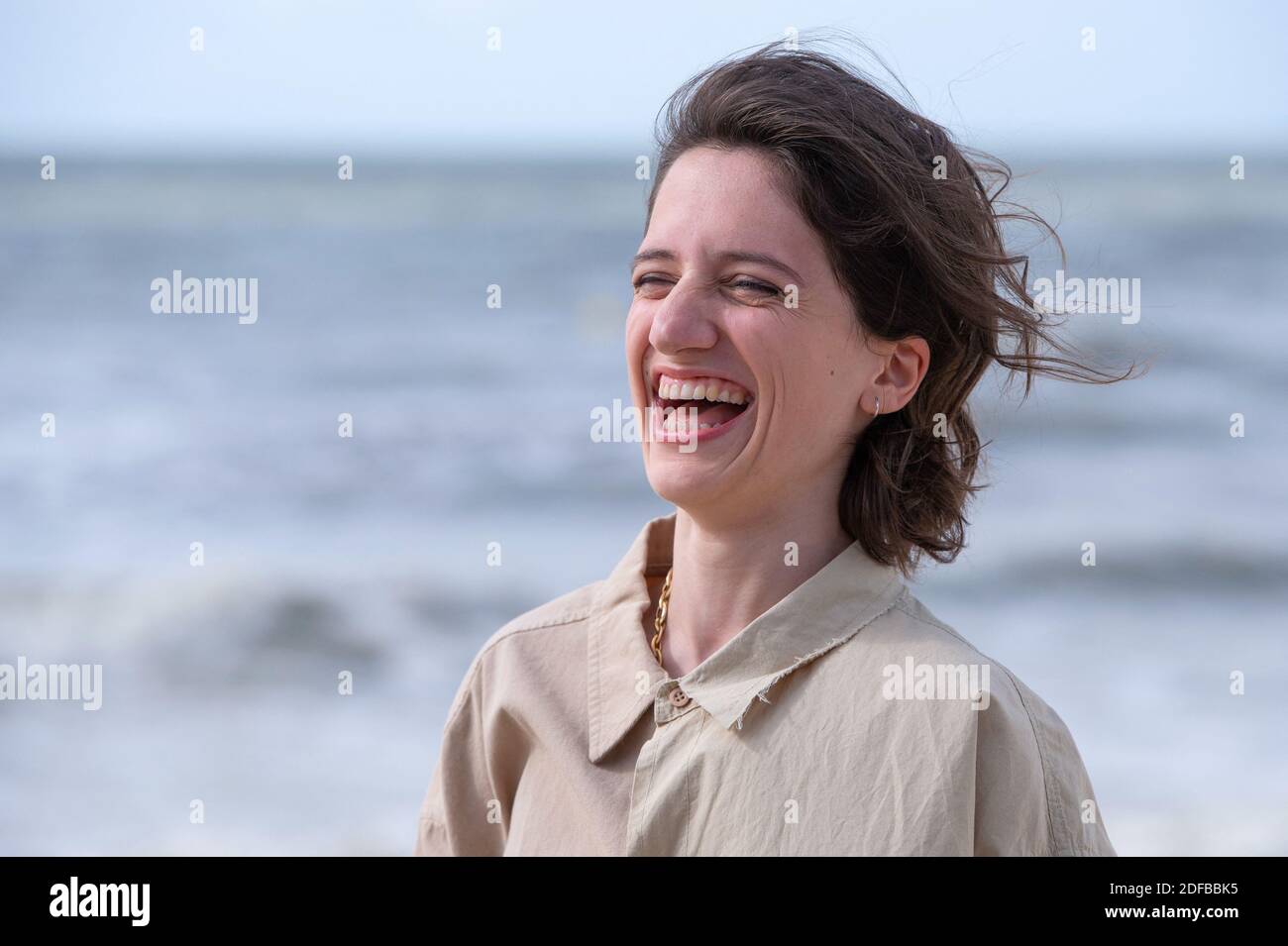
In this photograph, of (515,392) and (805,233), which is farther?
(515,392)

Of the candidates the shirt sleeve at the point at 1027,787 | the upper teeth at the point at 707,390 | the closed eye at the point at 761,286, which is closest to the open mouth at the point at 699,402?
the upper teeth at the point at 707,390

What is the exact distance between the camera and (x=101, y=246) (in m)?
17.5

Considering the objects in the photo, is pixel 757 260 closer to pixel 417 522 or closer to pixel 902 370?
pixel 902 370

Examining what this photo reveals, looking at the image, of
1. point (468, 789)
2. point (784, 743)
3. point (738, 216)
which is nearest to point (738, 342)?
point (738, 216)

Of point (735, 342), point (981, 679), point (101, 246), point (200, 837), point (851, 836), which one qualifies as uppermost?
point (101, 246)

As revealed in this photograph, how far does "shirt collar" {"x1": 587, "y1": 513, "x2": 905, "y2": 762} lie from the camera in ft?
6.49

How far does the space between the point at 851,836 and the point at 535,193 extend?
18860 millimetres

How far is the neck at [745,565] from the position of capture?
2.07 m

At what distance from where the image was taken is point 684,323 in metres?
1.95

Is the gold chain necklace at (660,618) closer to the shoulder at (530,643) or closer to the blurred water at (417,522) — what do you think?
the shoulder at (530,643)

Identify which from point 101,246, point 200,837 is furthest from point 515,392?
point 101,246

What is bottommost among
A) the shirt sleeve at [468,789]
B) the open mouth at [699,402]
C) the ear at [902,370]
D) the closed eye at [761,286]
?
the shirt sleeve at [468,789]

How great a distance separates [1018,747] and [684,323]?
75 centimetres

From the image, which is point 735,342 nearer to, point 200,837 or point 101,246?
point 200,837
